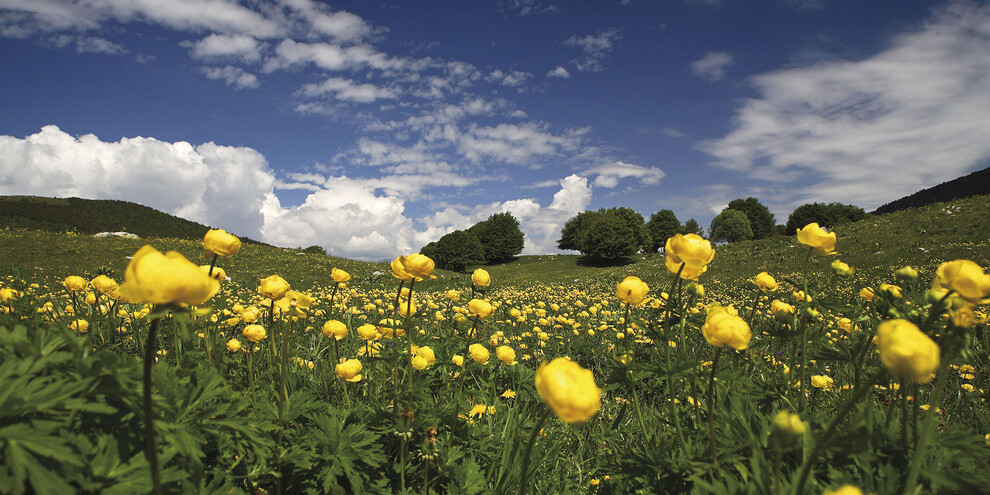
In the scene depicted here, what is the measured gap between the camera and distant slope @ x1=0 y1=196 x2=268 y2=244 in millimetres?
32281

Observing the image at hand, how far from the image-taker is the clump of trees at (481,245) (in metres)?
44.2

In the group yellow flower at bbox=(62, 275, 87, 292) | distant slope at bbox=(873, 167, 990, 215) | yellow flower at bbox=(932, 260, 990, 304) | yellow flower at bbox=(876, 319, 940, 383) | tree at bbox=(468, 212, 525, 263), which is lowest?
yellow flower at bbox=(876, 319, 940, 383)

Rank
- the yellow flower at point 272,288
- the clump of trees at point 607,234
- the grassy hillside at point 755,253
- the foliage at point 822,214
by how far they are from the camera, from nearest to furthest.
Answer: the yellow flower at point 272,288, the grassy hillside at point 755,253, the clump of trees at point 607,234, the foliage at point 822,214

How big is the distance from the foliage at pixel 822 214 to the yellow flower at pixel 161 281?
188 ft

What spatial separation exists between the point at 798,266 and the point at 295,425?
14594mm

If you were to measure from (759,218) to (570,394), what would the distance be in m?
64.4

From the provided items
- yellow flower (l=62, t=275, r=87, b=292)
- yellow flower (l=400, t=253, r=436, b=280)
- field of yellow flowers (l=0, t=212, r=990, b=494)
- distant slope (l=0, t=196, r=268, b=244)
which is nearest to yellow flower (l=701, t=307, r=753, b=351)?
field of yellow flowers (l=0, t=212, r=990, b=494)

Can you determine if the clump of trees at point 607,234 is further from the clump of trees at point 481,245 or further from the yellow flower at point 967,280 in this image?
the yellow flower at point 967,280

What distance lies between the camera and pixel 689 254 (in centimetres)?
173

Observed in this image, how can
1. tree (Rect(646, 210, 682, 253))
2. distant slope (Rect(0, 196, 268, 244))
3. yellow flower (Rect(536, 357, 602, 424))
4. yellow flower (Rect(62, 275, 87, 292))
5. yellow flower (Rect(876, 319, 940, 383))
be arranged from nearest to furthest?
yellow flower (Rect(876, 319, 940, 383)), yellow flower (Rect(536, 357, 602, 424)), yellow flower (Rect(62, 275, 87, 292)), distant slope (Rect(0, 196, 268, 244)), tree (Rect(646, 210, 682, 253))

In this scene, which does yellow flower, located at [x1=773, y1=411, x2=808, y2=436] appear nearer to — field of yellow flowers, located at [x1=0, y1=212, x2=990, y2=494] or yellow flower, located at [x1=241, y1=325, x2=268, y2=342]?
field of yellow flowers, located at [x1=0, y1=212, x2=990, y2=494]

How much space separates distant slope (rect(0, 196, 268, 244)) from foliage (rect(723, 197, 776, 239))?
58809 mm

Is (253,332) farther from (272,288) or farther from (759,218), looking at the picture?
(759,218)

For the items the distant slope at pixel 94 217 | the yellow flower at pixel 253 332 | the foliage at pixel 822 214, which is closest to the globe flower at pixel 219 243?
the yellow flower at pixel 253 332
